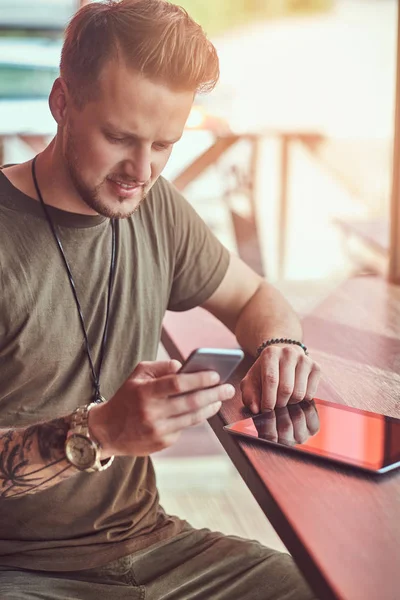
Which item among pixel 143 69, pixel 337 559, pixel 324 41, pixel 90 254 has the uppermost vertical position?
pixel 324 41

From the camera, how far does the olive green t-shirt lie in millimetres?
1134

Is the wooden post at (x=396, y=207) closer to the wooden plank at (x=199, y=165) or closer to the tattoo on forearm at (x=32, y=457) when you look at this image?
the tattoo on forearm at (x=32, y=457)

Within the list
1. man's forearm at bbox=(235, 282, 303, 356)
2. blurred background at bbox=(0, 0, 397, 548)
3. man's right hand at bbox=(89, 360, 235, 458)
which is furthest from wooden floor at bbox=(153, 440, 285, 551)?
blurred background at bbox=(0, 0, 397, 548)

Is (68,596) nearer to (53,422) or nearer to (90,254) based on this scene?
(53,422)

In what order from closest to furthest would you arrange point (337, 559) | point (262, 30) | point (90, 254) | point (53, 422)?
point (337, 559)
point (53, 422)
point (90, 254)
point (262, 30)

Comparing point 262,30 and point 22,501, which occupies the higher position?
point 262,30

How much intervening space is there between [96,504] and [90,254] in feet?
1.21

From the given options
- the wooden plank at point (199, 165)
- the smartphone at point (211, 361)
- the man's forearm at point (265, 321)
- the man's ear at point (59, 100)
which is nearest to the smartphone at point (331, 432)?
the smartphone at point (211, 361)

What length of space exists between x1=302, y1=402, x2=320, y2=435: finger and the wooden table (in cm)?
6

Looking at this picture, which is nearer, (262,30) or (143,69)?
(143,69)

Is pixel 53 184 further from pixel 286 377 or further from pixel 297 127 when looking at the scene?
pixel 297 127

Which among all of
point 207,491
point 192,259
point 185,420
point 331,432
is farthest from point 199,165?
point 185,420

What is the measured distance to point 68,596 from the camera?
107 cm

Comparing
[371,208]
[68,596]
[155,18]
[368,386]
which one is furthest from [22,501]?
[371,208]
